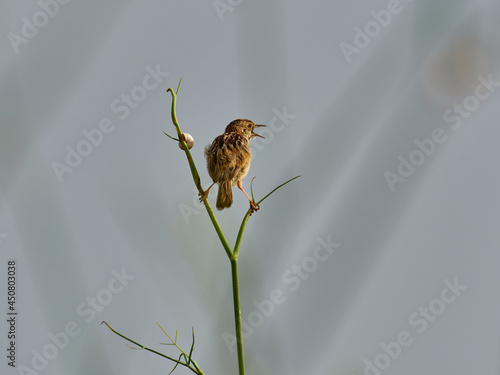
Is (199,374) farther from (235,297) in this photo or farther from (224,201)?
(224,201)

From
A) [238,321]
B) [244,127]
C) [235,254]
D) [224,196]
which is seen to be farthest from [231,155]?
[238,321]

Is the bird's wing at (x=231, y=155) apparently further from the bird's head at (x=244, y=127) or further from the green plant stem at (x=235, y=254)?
the green plant stem at (x=235, y=254)

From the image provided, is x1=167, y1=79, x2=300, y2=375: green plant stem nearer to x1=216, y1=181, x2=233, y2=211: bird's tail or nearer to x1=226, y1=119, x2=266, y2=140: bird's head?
x1=216, y1=181, x2=233, y2=211: bird's tail

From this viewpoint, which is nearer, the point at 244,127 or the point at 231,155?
the point at 231,155

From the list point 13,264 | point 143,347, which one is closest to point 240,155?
point 13,264

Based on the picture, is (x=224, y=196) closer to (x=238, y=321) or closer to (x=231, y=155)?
(x=231, y=155)

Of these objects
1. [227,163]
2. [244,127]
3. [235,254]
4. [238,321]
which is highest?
[244,127]

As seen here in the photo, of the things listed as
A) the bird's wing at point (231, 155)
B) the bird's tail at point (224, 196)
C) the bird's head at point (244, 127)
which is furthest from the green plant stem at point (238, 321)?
the bird's head at point (244, 127)

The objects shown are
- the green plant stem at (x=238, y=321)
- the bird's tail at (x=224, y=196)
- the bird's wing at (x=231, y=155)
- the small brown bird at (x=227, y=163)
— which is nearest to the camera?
the green plant stem at (x=238, y=321)
